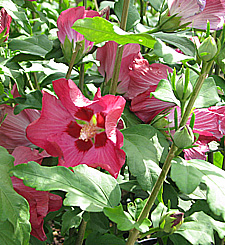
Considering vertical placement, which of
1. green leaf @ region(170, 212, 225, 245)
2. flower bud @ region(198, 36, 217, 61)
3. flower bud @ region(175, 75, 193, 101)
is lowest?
green leaf @ region(170, 212, 225, 245)

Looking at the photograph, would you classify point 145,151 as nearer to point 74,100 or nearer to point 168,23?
point 74,100

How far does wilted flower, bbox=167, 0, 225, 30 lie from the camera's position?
680mm

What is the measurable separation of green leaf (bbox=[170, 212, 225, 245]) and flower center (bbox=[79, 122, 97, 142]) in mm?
271

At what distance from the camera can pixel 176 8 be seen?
27.0 inches

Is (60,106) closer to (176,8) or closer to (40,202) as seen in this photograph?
(40,202)

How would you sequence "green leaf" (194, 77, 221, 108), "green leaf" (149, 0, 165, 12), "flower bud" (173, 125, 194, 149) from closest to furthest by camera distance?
"flower bud" (173, 125, 194, 149) → "green leaf" (194, 77, 221, 108) → "green leaf" (149, 0, 165, 12)

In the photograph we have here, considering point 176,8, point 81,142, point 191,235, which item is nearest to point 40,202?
point 81,142

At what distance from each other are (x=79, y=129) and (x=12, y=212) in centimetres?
26

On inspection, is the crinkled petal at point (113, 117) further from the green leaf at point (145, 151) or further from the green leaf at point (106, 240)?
the green leaf at point (106, 240)

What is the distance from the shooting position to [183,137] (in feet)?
1.49

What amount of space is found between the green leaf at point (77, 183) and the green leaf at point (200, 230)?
0.12m

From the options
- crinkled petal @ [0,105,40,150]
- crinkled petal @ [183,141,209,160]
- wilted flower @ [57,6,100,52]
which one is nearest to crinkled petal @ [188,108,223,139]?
crinkled petal @ [183,141,209,160]

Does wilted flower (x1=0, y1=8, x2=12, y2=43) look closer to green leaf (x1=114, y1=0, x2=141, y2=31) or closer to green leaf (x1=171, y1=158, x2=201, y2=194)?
green leaf (x1=114, y1=0, x2=141, y2=31)

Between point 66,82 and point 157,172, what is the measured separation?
23cm
